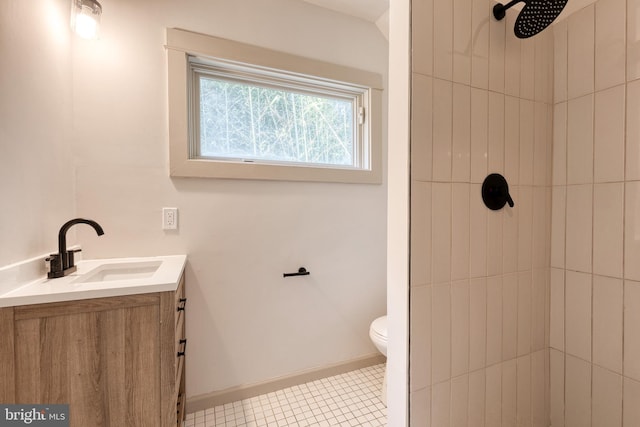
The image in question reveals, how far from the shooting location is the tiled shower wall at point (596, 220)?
948mm

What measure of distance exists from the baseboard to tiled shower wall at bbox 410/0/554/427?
1.01 meters

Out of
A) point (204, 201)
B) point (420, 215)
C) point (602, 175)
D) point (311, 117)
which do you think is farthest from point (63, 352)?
point (602, 175)

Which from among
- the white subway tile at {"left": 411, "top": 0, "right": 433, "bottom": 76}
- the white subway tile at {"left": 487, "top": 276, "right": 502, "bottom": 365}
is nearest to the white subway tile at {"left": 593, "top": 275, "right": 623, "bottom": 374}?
the white subway tile at {"left": 487, "top": 276, "right": 502, "bottom": 365}

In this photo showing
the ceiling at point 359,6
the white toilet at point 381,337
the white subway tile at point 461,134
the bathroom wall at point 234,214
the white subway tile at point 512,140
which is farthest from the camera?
the ceiling at point 359,6

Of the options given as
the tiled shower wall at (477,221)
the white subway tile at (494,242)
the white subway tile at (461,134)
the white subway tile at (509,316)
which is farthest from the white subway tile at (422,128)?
the white subway tile at (509,316)

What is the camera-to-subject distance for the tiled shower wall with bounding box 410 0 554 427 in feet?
2.91

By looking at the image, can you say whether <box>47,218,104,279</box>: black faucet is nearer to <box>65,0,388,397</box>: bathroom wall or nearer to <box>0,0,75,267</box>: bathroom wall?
<box>0,0,75,267</box>: bathroom wall

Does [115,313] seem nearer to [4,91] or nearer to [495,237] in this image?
[4,91]

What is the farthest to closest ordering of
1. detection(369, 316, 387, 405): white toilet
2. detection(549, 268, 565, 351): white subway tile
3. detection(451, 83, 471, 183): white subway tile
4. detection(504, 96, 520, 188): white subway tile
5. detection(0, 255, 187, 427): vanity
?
detection(369, 316, 387, 405): white toilet, detection(549, 268, 565, 351): white subway tile, detection(504, 96, 520, 188): white subway tile, detection(451, 83, 471, 183): white subway tile, detection(0, 255, 187, 427): vanity

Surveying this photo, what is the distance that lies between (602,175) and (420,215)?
0.78 metres

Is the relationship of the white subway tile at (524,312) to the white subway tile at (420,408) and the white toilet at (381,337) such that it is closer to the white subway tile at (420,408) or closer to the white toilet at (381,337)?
the white subway tile at (420,408)

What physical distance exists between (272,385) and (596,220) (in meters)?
1.86

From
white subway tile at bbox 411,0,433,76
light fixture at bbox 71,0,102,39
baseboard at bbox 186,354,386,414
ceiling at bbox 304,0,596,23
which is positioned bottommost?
baseboard at bbox 186,354,386,414

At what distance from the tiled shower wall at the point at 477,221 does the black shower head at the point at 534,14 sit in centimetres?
6
